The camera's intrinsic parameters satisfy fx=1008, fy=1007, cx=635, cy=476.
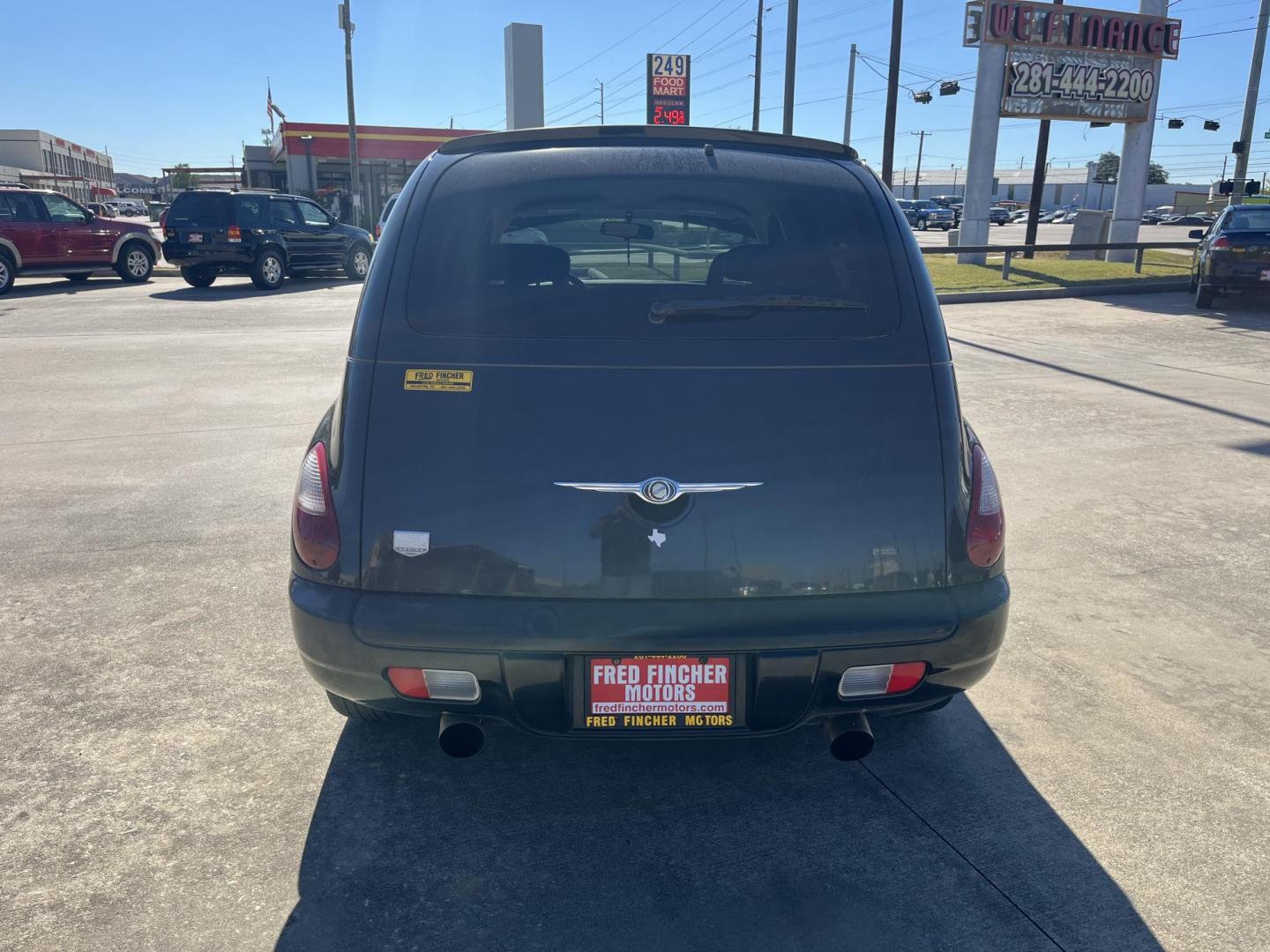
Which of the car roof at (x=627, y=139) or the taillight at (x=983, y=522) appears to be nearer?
the taillight at (x=983, y=522)

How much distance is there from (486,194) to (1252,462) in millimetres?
6022

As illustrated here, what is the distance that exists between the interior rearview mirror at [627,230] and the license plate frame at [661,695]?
1618 mm

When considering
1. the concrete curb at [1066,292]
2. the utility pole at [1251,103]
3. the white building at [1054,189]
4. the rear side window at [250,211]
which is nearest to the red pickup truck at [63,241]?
the rear side window at [250,211]

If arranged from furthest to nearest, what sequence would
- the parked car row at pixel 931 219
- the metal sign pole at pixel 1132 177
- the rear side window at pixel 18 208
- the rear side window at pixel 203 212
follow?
the parked car row at pixel 931 219 → the metal sign pole at pixel 1132 177 → the rear side window at pixel 203 212 → the rear side window at pixel 18 208

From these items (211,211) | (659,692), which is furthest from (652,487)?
(211,211)

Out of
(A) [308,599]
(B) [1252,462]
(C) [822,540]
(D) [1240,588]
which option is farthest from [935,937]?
(B) [1252,462]

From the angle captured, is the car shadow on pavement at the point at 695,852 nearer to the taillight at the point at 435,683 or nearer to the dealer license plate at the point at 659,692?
the dealer license plate at the point at 659,692

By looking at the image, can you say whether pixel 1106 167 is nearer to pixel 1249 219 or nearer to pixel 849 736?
pixel 1249 219

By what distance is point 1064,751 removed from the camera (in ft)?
10.6

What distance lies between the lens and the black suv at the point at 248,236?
1862 cm

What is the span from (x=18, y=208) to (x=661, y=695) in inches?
777

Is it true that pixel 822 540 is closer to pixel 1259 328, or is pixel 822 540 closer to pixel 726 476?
pixel 726 476

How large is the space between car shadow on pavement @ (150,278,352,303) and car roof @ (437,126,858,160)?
15673 millimetres

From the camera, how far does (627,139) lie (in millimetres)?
3135
